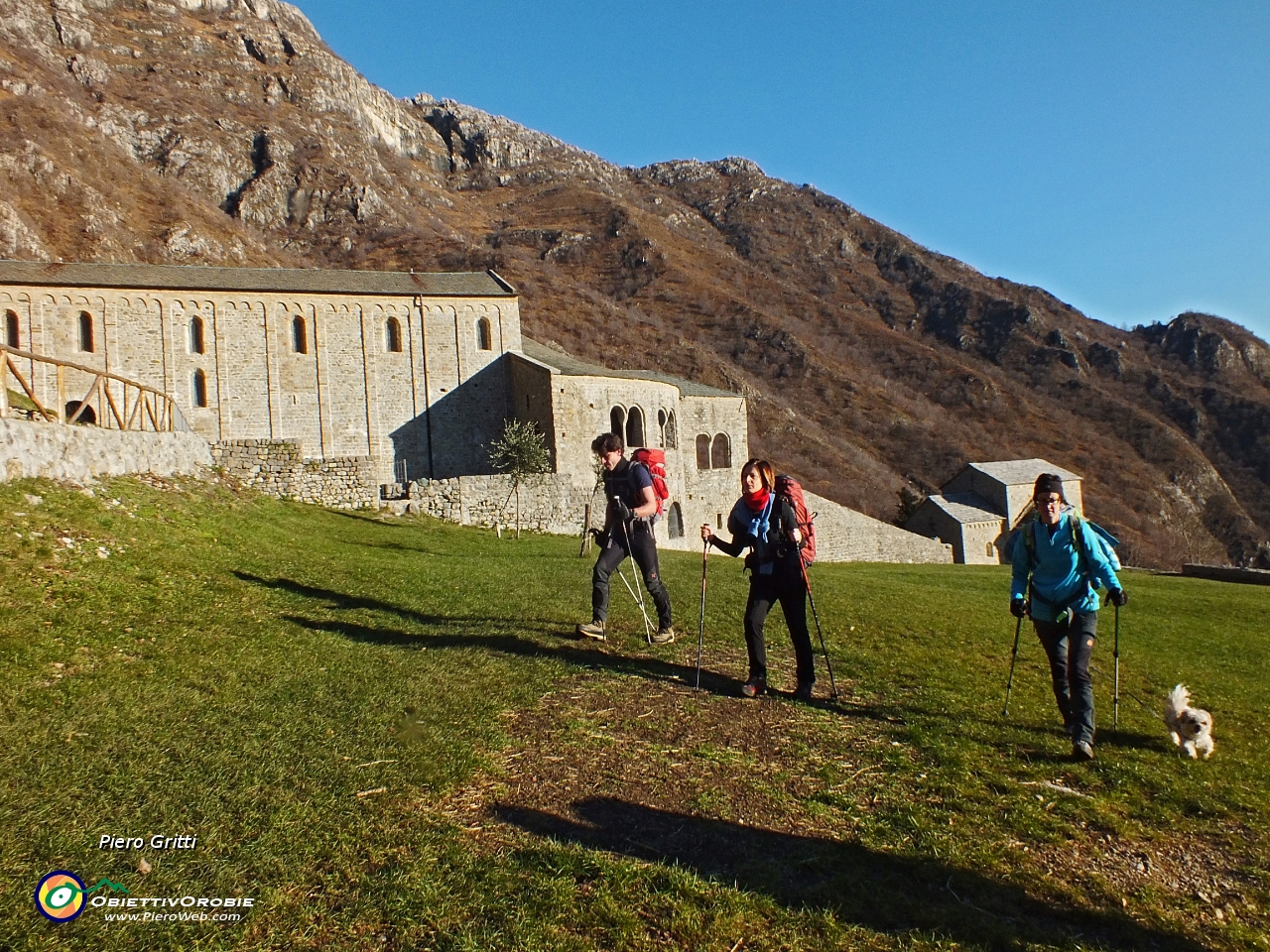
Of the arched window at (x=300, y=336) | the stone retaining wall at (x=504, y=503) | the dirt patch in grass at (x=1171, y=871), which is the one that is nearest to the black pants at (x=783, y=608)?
the dirt patch in grass at (x=1171, y=871)

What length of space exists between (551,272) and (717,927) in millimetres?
101777

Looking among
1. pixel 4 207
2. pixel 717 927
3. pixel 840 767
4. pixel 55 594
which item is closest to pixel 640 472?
pixel 840 767

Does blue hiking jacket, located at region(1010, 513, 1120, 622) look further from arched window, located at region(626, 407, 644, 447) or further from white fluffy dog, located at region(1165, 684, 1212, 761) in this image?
arched window, located at region(626, 407, 644, 447)

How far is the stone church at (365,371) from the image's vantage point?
27.1 meters

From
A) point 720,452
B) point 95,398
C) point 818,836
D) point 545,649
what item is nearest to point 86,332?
point 95,398

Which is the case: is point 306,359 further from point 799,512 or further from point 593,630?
point 799,512

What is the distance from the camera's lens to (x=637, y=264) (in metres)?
110

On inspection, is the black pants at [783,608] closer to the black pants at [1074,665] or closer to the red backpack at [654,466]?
the red backpack at [654,466]

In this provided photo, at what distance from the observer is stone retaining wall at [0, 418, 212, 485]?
936 cm

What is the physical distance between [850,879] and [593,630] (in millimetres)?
4659

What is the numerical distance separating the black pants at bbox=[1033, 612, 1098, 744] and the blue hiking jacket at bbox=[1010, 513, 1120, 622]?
10 cm

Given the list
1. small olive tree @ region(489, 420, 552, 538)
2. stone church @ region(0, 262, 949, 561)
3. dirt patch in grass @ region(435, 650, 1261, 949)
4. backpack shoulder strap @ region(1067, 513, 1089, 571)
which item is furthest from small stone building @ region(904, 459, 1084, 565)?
dirt patch in grass @ region(435, 650, 1261, 949)

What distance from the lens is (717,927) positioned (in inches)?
123

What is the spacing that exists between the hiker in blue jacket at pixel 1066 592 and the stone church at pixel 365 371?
20.5m
